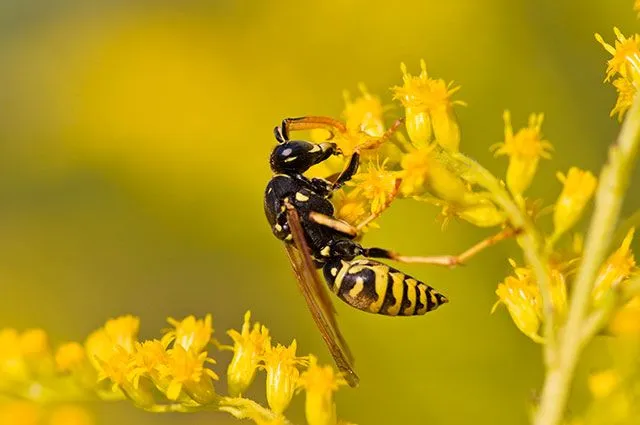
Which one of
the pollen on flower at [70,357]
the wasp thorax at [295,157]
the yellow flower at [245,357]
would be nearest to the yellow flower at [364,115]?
the wasp thorax at [295,157]

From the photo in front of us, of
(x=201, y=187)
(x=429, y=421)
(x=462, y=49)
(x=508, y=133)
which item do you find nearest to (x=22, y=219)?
(x=201, y=187)

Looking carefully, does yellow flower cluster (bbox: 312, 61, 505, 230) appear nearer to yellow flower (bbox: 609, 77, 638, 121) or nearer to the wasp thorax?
the wasp thorax

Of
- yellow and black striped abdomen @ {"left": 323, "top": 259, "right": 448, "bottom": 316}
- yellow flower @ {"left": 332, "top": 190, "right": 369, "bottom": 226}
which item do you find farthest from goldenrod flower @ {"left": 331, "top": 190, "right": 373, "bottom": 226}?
yellow and black striped abdomen @ {"left": 323, "top": 259, "right": 448, "bottom": 316}

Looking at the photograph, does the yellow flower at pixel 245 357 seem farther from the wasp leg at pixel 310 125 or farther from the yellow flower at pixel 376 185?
the wasp leg at pixel 310 125

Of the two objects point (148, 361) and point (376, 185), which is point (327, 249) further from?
point (148, 361)

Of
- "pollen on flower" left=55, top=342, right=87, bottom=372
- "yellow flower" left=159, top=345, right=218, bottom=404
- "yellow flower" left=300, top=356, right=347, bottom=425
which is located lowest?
"yellow flower" left=300, top=356, right=347, bottom=425
